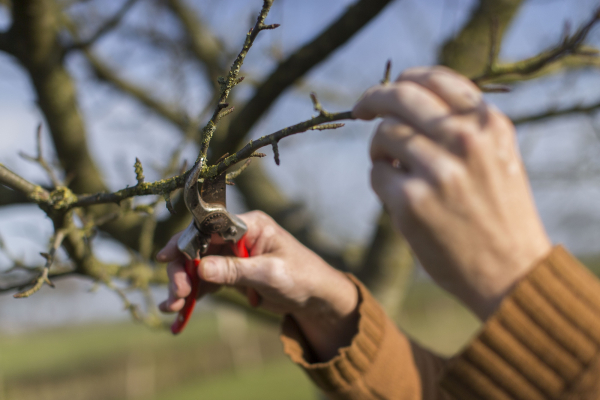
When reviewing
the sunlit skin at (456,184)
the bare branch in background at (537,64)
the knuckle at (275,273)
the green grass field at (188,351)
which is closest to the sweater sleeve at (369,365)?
the knuckle at (275,273)

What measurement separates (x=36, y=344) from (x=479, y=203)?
22.8 meters

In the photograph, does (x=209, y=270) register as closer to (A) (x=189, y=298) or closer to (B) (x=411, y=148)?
(A) (x=189, y=298)

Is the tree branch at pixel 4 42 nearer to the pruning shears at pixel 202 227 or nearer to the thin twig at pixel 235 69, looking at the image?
the pruning shears at pixel 202 227

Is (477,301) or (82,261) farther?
(82,261)

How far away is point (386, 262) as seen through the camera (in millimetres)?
4004

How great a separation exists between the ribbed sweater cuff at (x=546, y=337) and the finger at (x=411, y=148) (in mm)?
301

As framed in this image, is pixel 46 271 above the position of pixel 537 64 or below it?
below

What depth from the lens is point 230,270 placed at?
4.33ft

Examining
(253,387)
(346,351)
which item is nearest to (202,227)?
(346,351)

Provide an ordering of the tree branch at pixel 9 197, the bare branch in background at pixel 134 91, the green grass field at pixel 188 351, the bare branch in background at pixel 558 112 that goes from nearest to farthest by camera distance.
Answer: the tree branch at pixel 9 197
the bare branch in background at pixel 558 112
the bare branch in background at pixel 134 91
the green grass field at pixel 188 351

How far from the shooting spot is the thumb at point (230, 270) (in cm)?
128

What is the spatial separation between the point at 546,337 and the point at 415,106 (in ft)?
1.82

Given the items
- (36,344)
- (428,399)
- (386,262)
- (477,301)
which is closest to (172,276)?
(477,301)

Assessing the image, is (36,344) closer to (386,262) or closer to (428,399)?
(386,262)
